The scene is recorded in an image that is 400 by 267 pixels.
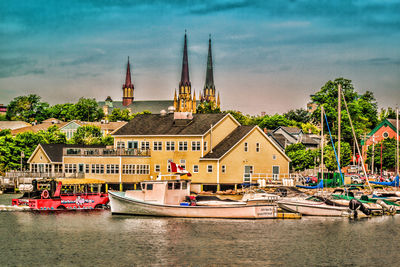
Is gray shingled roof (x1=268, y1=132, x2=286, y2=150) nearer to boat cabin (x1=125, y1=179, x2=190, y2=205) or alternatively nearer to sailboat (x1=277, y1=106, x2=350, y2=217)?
sailboat (x1=277, y1=106, x2=350, y2=217)

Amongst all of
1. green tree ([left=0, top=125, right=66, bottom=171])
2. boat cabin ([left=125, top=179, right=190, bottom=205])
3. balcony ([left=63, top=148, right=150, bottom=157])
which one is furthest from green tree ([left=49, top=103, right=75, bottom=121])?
boat cabin ([left=125, top=179, right=190, bottom=205])

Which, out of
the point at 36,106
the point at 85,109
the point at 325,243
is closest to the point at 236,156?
the point at 325,243

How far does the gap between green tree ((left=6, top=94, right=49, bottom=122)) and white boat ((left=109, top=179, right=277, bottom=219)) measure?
140 metres

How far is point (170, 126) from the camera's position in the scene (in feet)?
266

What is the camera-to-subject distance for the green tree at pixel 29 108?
7580 inches

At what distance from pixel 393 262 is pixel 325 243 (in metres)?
6.46

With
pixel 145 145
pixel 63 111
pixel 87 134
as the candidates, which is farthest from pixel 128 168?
pixel 63 111

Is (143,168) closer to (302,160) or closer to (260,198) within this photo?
(260,198)

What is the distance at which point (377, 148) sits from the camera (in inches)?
4218

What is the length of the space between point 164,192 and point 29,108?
148m

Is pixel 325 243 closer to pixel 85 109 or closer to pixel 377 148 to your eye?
pixel 377 148

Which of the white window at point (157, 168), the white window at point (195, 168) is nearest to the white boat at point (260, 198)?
the white window at point (195, 168)

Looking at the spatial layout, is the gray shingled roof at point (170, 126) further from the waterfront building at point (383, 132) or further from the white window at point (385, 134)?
the white window at point (385, 134)

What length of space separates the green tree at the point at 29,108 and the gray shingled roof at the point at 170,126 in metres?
114
